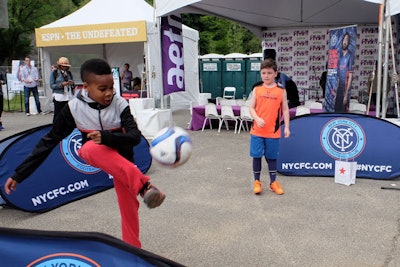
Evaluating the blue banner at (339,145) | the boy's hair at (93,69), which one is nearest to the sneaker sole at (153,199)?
the boy's hair at (93,69)

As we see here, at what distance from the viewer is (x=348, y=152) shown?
5.79 m

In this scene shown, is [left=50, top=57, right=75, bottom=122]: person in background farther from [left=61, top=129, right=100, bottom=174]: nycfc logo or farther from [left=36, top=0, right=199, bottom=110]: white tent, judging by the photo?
[left=36, top=0, right=199, bottom=110]: white tent

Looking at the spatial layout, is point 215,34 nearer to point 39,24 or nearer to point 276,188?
point 39,24

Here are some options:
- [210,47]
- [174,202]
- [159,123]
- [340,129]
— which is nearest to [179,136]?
[174,202]

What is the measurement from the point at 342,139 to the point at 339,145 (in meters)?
0.10

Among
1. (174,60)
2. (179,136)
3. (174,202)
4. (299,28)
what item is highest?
(299,28)

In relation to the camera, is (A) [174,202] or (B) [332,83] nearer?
(A) [174,202]

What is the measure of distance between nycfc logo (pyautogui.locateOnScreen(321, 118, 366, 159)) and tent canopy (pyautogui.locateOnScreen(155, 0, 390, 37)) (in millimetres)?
6163

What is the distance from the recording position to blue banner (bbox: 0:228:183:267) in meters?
1.88

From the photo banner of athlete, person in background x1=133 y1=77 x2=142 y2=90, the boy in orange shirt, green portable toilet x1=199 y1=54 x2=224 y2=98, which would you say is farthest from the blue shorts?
green portable toilet x1=199 y1=54 x2=224 y2=98

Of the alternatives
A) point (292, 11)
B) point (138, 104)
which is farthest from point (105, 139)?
point (292, 11)

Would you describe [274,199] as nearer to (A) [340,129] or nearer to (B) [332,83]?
(A) [340,129]

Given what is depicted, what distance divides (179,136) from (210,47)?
1355 inches

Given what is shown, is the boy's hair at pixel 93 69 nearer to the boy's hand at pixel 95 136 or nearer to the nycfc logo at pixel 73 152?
the boy's hand at pixel 95 136
